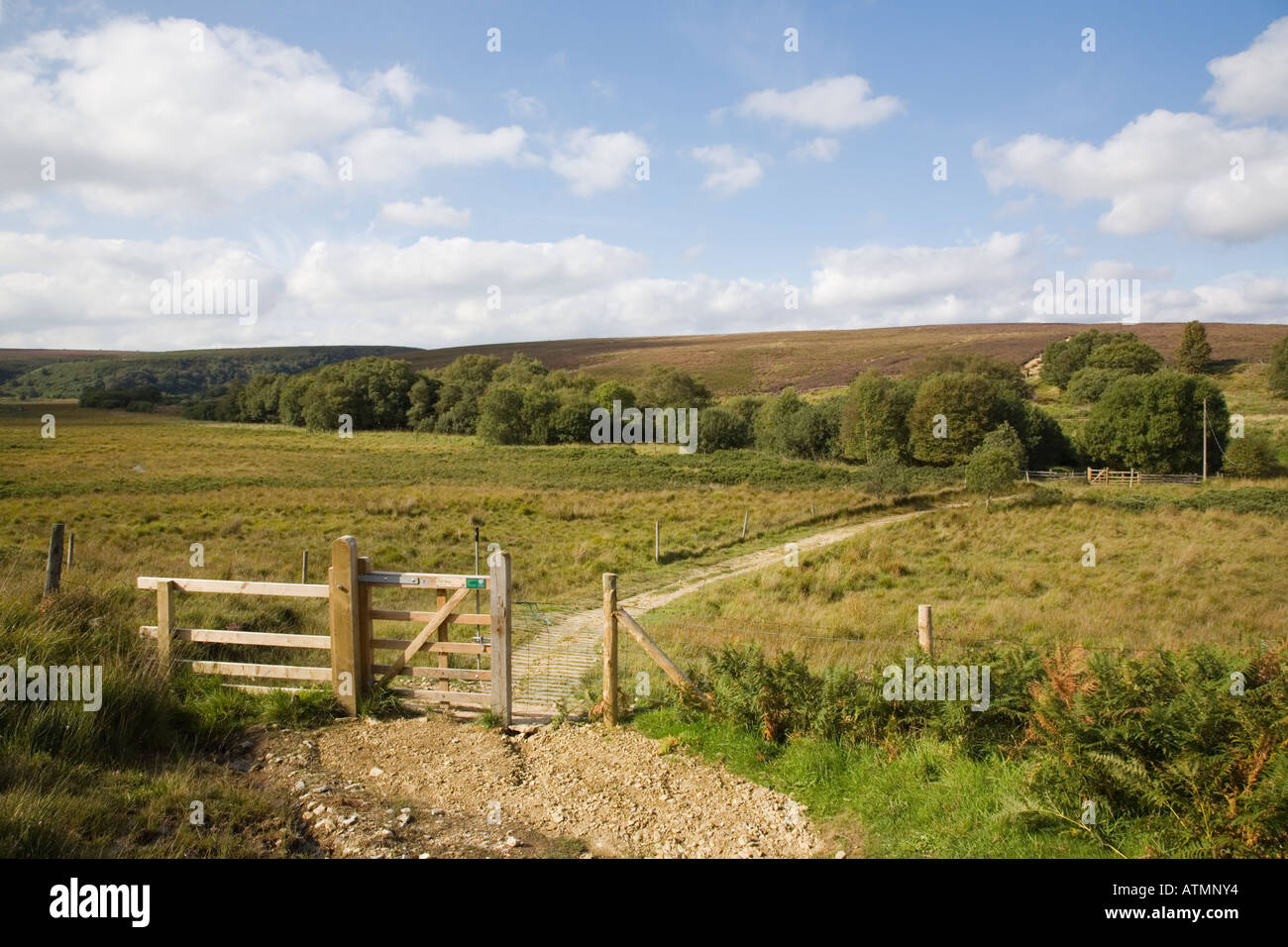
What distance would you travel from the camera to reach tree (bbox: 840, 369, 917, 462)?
54.7m

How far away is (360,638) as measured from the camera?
25.7ft

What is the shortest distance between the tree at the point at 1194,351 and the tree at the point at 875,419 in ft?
137

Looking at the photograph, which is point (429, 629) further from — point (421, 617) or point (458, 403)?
point (458, 403)

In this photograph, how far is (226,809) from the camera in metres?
5.40

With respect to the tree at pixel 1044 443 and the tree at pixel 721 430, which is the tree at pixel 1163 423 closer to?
the tree at pixel 1044 443

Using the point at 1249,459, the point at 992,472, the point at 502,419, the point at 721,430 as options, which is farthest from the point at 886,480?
the point at 502,419

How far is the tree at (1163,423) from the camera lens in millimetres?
49500

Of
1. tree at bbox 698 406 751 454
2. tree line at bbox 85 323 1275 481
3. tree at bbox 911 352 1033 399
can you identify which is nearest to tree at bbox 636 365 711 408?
tree line at bbox 85 323 1275 481

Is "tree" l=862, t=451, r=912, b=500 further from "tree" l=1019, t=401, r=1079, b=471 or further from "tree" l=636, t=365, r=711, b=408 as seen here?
"tree" l=636, t=365, r=711, b=408

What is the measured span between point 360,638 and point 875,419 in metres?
50.9

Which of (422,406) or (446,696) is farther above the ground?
(422,406)

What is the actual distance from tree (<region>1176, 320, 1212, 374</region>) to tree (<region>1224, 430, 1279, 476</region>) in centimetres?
3630
